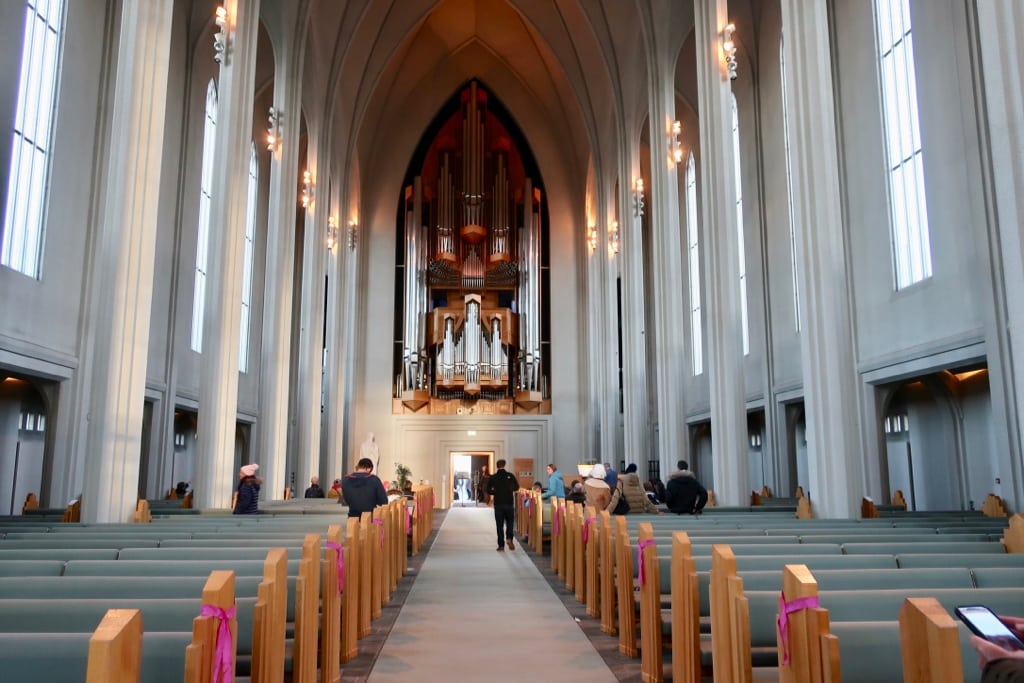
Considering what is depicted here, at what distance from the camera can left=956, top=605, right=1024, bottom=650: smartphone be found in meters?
1.53

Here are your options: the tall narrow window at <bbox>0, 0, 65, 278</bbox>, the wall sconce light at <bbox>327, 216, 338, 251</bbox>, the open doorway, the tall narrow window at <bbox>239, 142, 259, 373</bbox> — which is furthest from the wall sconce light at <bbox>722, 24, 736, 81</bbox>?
the open doorway

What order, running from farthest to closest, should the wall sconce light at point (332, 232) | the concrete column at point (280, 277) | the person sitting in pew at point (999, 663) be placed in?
the wall sconce light at point (332, 232) → the concrete column at point (280, 277) → the person sitting in pew at point (999, 663)

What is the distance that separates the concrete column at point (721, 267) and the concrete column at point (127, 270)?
25.9ft

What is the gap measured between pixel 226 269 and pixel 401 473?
1250 cm

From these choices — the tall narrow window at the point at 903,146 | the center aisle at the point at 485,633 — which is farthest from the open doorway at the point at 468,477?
the tall narrow window at the point at 903,146

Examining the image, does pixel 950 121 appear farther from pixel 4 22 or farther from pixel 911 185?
pixel 4 22

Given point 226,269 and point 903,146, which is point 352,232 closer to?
point 226,269

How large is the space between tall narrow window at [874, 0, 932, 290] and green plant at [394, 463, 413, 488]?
48.8 ft

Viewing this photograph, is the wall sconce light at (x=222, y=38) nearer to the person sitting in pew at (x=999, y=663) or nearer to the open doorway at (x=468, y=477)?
the person sitting in pew at (x=999, y=663)

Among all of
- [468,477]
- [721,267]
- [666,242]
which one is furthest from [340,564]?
[468,477]

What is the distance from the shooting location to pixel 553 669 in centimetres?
484

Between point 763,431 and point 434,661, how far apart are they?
44.8 ft

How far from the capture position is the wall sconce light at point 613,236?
21.5 meters

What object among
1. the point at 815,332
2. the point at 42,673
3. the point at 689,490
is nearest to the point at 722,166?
the point at 815,332
